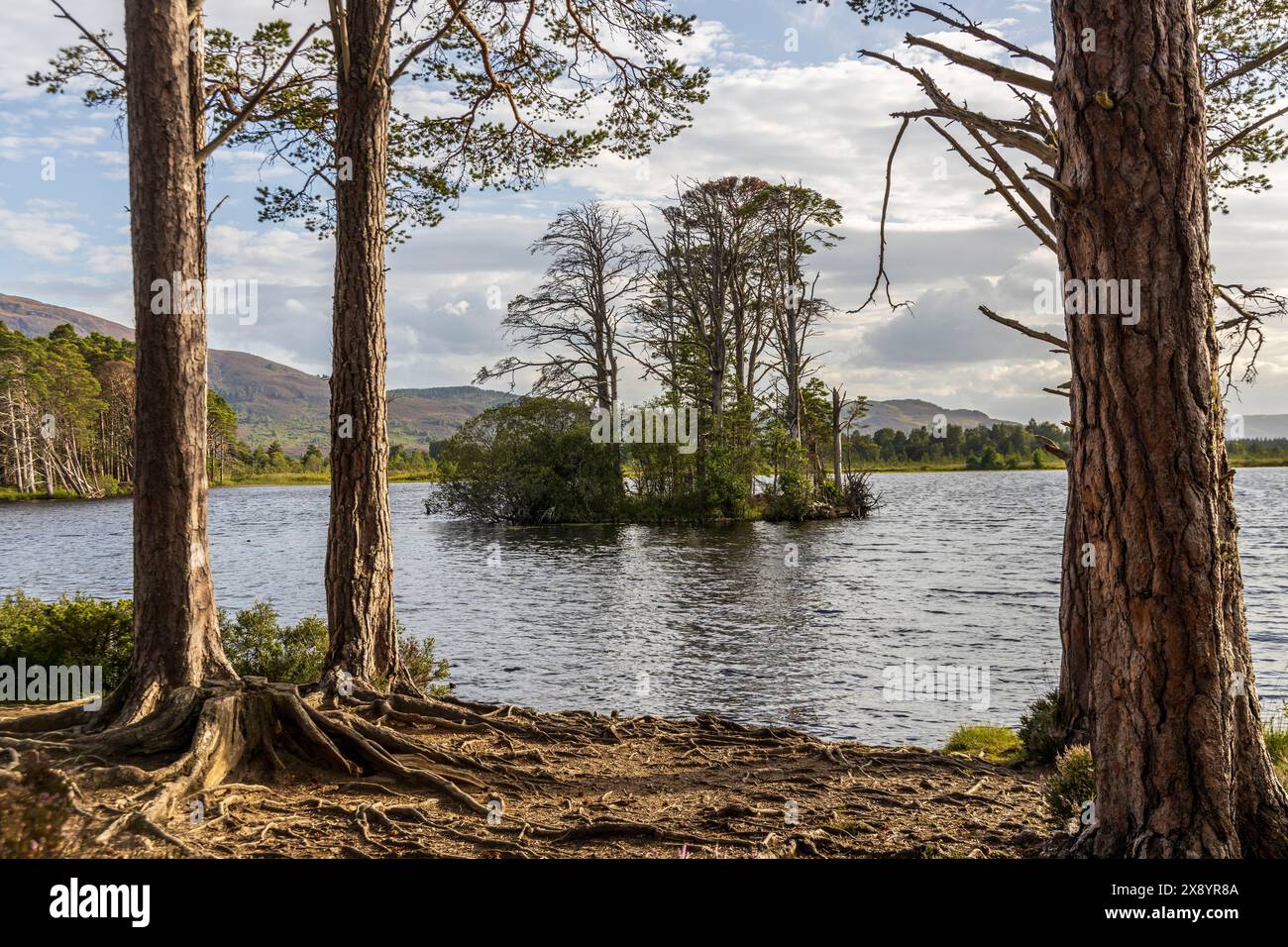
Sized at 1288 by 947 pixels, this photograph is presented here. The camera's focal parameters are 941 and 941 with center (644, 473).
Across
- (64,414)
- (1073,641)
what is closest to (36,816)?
(1073,641)

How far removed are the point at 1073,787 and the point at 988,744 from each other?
162 inches

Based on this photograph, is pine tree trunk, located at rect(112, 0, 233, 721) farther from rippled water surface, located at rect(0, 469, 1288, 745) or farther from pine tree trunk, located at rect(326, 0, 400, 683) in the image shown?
rippled water surface, located at rect(0, 469, 1288, 745)

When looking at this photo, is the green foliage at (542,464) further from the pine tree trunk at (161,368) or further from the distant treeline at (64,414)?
the pine tree trunk at (161,368)

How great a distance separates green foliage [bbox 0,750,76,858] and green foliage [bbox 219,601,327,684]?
230 inches

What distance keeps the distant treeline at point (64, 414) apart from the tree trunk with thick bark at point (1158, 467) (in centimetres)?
5907

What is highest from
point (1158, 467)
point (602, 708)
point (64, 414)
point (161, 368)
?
point (64, 414)

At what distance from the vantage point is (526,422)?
41781 mm

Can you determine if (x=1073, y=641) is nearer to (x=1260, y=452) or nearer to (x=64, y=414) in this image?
(x=64, y=414)

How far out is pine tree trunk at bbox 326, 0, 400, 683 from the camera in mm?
8641

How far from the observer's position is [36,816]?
166 inches

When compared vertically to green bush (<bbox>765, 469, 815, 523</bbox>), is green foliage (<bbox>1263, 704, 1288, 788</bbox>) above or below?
below

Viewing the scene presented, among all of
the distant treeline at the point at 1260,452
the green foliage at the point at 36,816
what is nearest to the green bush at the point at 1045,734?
the green foliage at the point at 36,816

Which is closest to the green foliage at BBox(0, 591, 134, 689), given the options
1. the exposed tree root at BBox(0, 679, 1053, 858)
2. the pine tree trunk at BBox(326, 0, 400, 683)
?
the pine tree trunk at BBox(326, 0, 400, 683)
